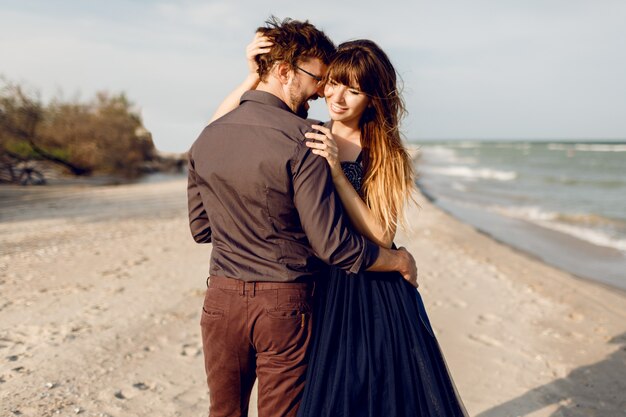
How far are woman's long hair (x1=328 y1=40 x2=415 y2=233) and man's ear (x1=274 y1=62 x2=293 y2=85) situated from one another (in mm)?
176

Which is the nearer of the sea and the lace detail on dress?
the lace detail on dress

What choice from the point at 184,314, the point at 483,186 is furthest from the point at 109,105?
the point at 184,314

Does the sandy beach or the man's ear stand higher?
the man's ear

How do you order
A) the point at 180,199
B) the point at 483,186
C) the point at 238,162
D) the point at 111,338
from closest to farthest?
the point at 238,162
the point at 111,338
the point at 180,199
the point at 483,186

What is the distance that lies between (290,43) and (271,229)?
68cm

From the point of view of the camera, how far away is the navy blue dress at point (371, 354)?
6.98ft

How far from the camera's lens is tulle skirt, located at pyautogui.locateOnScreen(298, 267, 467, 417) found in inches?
83.8

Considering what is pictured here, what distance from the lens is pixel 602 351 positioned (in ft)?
17.4

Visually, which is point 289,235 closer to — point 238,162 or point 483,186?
point 238,162

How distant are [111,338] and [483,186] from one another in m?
21.5

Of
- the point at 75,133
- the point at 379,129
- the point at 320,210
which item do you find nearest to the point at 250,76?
the point at 379,129

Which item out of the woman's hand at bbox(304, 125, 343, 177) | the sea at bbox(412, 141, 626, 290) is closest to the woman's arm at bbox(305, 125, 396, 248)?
the woman's hand at bbox(304, 125, 343, 177)

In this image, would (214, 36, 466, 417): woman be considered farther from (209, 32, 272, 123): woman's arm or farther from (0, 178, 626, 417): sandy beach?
(0, 178, 626, 417): sandy beach

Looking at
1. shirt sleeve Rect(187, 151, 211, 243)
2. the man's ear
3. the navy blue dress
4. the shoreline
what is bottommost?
the shoreline
